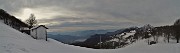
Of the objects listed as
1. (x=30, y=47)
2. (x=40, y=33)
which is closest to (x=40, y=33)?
(x=40, y=33)

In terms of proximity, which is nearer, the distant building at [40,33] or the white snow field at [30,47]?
the white snow field at [30,47]

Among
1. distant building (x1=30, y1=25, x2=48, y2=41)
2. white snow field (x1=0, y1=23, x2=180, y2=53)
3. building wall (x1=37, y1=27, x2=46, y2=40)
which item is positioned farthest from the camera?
building wall (x1=37, y1=27, x2=46, y2=40)

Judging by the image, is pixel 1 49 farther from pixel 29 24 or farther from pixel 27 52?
pixel 29 24

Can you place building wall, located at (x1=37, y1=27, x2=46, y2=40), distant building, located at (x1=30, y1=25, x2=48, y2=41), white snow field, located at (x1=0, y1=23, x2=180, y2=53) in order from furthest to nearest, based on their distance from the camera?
building wall, located at (x1=37, y1=27, x2=46, y2=40)
distant building, located at (x1=30, y1=25, x2=48, y2=41)
white snow field, located at (x1=0, y1=23, x2=180, y2=53)

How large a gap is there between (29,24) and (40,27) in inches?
1534

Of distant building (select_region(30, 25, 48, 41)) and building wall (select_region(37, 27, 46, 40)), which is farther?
building wall (select_region(37, 27, 46, 40))

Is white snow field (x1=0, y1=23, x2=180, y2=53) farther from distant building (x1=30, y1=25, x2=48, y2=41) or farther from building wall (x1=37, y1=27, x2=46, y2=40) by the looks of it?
building wall (x1=37, y1=27, x2=46, y2=40)

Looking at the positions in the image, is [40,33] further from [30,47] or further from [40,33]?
[30,47]

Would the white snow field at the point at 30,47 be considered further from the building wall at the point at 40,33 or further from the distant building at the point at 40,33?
the building wall at the point at 40,33

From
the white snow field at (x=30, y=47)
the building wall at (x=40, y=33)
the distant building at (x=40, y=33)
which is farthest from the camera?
the building wall at (x=40, y=33)

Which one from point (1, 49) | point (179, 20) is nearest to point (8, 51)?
point (1, 49)

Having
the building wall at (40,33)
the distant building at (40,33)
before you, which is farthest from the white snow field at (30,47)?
the building wall at (40,33)

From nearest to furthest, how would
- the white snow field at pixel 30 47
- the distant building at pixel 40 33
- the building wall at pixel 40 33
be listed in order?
the white snow field at pixel 30 47, the distant building at pixel 40 33, the building wall at pixel 40 33

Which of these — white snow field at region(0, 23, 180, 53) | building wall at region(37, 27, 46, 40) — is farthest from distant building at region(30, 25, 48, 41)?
white snow field at region(0, 23, 180, 53)
